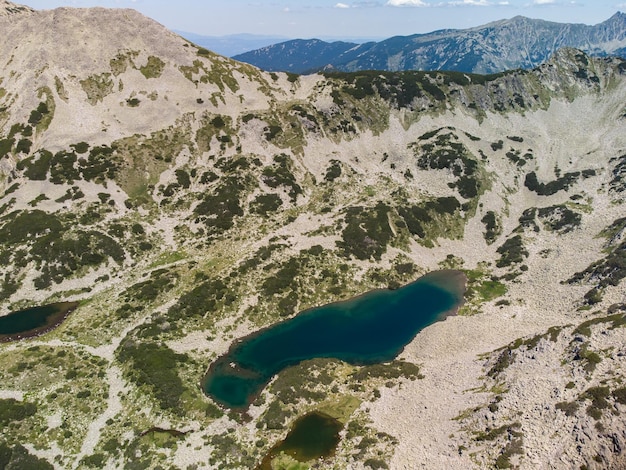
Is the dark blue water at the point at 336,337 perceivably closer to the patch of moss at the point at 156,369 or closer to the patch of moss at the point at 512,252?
the patch of moss at the point at 156,369

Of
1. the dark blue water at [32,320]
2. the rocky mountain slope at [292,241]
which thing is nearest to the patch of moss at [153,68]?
the rocky mountain slope at [292,241]

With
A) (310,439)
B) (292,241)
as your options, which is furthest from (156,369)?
(292,241)

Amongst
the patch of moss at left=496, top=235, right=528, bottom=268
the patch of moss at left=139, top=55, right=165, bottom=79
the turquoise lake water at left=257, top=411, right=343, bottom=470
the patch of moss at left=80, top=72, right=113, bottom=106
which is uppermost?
the patch of moss at left=139, top=55, right=165, bottom=79

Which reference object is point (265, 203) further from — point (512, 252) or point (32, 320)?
point (512, 252)

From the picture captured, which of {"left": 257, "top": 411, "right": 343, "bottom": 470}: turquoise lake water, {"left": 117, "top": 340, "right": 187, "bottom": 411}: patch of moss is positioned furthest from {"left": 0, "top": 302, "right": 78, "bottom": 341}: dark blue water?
{"left": 257, "top": 411, "right": 343, "bottom": 470}: turquoise lake water

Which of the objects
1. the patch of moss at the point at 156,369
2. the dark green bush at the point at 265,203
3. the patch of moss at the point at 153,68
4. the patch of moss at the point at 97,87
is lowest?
the patch of moss at the point at 156,369

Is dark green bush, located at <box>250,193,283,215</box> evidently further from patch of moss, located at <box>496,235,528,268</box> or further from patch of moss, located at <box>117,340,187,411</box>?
patch of moss, located at <box>496,235,528,268</box>

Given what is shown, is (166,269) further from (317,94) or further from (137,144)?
(317,94)

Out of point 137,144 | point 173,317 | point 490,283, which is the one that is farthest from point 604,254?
point 137,144
